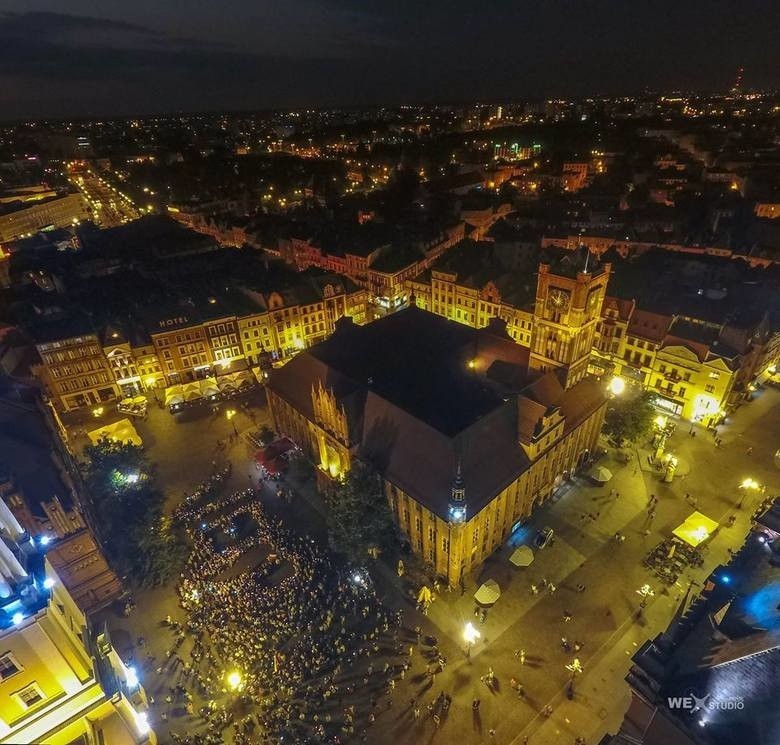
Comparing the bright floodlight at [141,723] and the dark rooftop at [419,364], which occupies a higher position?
the dark rooftop at [419,364]

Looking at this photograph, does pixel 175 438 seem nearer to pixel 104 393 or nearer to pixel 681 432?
pixel 104 393

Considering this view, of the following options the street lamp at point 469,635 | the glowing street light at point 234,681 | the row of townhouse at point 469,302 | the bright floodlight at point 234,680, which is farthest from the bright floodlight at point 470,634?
the row of townhouse at point 469,302

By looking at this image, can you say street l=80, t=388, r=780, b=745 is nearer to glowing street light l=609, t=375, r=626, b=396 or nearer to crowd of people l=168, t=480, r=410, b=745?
crowd of people l=168, t=480, r=410, b=745

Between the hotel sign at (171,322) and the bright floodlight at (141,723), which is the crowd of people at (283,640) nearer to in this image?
the bright floodlight at (141,723)

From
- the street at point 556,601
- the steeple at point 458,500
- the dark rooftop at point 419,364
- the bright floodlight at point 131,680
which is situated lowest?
the street at point 556,601

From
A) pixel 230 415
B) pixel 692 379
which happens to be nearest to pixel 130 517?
pixel 230 415

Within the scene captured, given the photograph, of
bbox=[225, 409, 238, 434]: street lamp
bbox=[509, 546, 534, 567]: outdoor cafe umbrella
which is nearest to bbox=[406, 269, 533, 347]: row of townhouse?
bbox=[509, 546, 534, 567]: outdoor cafe umbrella

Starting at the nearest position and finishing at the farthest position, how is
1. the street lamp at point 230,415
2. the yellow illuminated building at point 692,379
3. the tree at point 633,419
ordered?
the tree at point 633,419 → the yellow illuminated building at point 692,379 → the street lamp at point 230,415

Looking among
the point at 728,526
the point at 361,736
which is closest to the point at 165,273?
the point at 361,736
